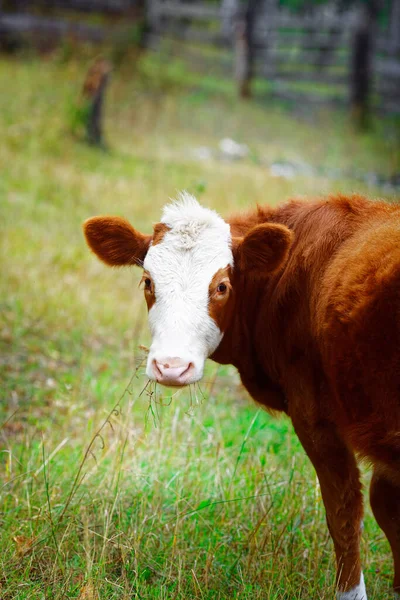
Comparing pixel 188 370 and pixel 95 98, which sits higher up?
pixel 95 98

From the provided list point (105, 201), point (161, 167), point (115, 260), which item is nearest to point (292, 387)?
point (115, 260)

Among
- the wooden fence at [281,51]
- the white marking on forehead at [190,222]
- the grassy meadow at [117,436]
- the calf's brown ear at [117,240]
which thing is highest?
the wooden fence at [281,51]

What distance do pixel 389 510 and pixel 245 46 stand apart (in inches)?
807

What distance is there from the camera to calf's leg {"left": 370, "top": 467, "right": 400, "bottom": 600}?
12.8ft

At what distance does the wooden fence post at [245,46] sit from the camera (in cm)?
2212

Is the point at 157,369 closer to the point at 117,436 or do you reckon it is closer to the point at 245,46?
the point at 117,436

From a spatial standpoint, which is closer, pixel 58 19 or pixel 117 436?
pixel 117 436

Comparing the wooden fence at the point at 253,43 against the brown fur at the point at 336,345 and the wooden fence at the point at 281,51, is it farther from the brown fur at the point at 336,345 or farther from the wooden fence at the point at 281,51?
the brown fur at the point at 336,345

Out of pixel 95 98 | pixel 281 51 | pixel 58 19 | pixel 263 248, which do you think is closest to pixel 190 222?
pixel 263 248

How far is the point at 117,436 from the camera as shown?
443cm

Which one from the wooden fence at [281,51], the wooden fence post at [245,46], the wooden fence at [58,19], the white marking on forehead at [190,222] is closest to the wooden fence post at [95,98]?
the wooden fence at [58,19]

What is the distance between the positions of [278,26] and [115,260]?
22.1 m

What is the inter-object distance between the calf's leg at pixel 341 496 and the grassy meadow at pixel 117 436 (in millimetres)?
176

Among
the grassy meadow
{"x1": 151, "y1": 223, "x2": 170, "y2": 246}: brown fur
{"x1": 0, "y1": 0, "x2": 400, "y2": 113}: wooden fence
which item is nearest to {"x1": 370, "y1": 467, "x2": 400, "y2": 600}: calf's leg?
the grassy meadow
